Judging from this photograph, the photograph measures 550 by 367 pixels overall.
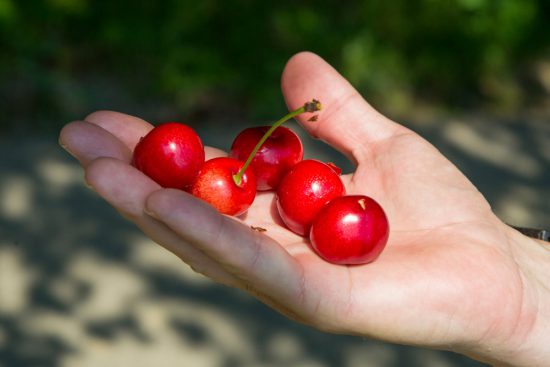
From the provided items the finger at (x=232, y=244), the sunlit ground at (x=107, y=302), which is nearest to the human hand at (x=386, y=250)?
the finger at (x=232, y=244)

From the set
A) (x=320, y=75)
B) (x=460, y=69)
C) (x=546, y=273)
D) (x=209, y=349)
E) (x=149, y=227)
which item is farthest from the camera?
(x=460, y=69)

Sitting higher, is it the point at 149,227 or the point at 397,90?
the point at 397,90

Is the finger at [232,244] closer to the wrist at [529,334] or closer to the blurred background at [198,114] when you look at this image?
the wrist at [529,334]

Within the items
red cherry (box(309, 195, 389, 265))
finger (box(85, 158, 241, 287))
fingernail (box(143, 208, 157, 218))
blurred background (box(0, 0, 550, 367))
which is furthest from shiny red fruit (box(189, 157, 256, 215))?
blurred background (box(0, 0, 550, 367))

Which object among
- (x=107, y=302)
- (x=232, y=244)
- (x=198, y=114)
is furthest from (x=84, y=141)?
(x=198, y=114)

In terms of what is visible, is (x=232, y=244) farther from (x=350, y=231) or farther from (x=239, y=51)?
(x=239, y=51)

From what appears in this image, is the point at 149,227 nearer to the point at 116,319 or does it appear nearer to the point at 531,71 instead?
the point at 116,319

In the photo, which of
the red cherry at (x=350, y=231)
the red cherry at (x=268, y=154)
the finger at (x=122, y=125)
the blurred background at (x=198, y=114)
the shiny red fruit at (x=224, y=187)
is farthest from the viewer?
the blurred background at (x=198, y=114)

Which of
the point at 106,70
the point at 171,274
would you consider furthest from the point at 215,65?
the point at 171,274
